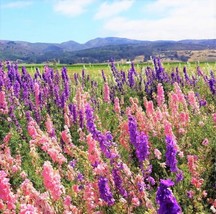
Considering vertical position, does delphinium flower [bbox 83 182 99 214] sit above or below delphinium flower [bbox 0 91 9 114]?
below

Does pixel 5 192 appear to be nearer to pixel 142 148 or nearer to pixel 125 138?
pixel 142 148

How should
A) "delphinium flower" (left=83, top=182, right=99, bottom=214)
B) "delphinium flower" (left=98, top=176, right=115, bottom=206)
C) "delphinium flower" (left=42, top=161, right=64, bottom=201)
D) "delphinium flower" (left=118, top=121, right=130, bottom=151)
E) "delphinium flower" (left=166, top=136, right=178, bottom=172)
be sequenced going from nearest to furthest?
"delphinium flower" (left=42, top=161, right=64, bottom=201) → "delphinium flower" (left=98, top=176, right=115, bottom=206) → "delphinium flower" (left=83, top=182, right=99, bottom=214) → "delphinium flower" (left=166, top=136, right=178, bottom=172) → "delphinium flower" (left=118, top=121, right=130, bottom=151)

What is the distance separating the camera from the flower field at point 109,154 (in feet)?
12.9

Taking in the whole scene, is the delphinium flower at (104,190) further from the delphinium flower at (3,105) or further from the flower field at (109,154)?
the delphinium flower at (3,105)

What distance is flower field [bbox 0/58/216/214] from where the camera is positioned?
3920mm

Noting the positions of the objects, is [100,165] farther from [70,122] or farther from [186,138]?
[70,122]

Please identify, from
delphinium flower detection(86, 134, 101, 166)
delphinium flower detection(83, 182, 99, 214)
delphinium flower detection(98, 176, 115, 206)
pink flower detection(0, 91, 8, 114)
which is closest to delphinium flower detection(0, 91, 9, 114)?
pink flower detection(0, 91, 8, 114)

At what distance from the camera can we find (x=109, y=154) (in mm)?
4816

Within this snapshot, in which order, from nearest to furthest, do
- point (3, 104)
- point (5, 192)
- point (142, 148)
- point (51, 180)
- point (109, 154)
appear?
point (51, 180)
point (5, 192)
point (142, 148)
point (109, 154)
point (3, 104)

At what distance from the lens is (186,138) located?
6566 mm

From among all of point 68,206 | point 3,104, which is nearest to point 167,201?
point 68,206

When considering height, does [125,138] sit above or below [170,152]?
below

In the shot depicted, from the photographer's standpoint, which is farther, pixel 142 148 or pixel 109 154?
pixel 109 154

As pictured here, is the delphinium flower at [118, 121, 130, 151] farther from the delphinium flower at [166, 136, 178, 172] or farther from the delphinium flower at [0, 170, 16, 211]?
the delphinium flower at [0, 170, 16, 211]
